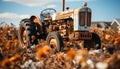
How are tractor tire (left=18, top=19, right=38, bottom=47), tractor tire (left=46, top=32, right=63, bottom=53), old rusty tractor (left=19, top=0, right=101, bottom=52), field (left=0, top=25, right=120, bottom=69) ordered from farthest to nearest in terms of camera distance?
tractor tire (left=18, top=19, right=38, bottom=47), old rusty tractor (left=19, top=0, right=101, bottom=52), tractor tire (left=46, top=32, right=63, bottom=53), field (left=0, top=25, right=120, bottom=69)

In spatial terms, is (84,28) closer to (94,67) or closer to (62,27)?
(62,27)

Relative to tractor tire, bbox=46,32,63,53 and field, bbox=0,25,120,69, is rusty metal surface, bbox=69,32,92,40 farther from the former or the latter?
field, bbox=0,25,120,69

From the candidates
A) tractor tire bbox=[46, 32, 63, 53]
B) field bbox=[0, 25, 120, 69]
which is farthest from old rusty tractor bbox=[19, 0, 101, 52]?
field bbox=[0, 25, 120, 69]

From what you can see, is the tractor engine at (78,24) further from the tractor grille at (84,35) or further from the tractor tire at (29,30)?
the tractor tire at (29,30)

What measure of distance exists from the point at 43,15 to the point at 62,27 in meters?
1.95

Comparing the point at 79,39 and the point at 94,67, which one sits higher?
the point at 94,67

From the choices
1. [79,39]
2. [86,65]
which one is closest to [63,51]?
[79,39]

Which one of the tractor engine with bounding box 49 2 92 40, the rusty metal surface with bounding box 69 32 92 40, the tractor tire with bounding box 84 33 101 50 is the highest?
the tractor engine with bounding box 49 2 92 40

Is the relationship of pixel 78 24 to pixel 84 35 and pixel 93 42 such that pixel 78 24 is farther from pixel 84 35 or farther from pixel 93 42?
pixel 93 42

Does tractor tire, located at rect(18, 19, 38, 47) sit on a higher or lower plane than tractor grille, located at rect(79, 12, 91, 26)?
lower

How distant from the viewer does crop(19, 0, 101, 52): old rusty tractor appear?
11.0 meters

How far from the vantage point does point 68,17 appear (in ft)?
38.1

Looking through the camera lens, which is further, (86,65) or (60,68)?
(60,68)

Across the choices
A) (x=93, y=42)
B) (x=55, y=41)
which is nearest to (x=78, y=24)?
(x=93, y=42)
